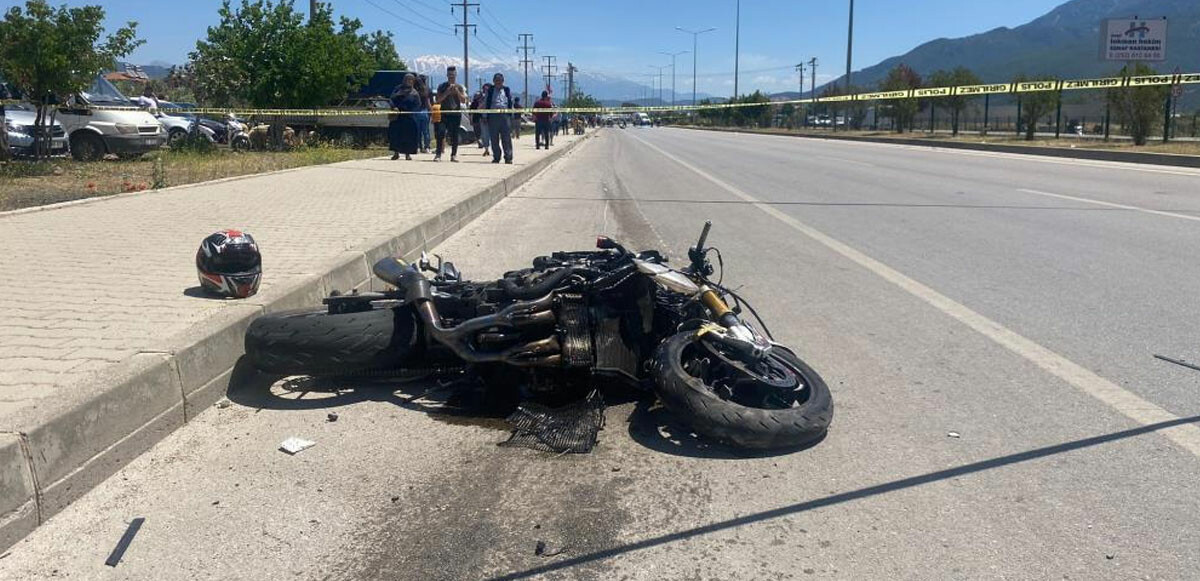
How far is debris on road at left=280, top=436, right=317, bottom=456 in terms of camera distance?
13.4 ft

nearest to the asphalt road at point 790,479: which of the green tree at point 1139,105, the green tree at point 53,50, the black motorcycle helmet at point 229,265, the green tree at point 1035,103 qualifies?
the black motorcycle helmet at point 229,265

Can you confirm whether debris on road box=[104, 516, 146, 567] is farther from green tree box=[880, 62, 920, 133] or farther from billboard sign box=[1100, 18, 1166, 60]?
green tree box=[880, 62, 920, 133]

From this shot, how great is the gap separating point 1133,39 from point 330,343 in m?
47.7

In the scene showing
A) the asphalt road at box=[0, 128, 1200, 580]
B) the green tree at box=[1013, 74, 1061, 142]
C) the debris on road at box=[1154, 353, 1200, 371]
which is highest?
the green tree at box=[1013, 74, 1061, 142]

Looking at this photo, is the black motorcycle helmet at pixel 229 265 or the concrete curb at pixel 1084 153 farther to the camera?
the concrete curb at pixel 1084 153

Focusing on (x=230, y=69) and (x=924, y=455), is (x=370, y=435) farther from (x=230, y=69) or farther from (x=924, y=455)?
(x=230, y=69)

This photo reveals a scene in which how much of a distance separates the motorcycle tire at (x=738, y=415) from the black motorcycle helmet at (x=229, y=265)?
2772mm

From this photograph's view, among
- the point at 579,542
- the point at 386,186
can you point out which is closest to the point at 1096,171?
the point at 386,186

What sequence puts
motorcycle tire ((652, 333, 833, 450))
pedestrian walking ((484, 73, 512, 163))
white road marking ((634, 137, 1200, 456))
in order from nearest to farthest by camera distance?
motorcycle tire ((652, 333, 833, 450)), white road marking ((634, 137, 1200, 456)), pedestrian walking ((484, 73, 512, 163))

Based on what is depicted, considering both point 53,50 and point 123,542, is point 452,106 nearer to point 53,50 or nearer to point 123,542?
Answer: point 53,50

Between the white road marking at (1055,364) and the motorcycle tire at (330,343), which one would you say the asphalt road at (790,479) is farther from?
the motorcycle tire at (330,343)

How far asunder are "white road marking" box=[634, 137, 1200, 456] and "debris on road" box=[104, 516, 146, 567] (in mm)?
4244

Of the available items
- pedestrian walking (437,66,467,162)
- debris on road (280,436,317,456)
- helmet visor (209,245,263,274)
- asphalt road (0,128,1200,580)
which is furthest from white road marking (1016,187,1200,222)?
pedestrian walking (437,66,467,162)

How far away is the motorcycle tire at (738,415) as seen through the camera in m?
3.97
